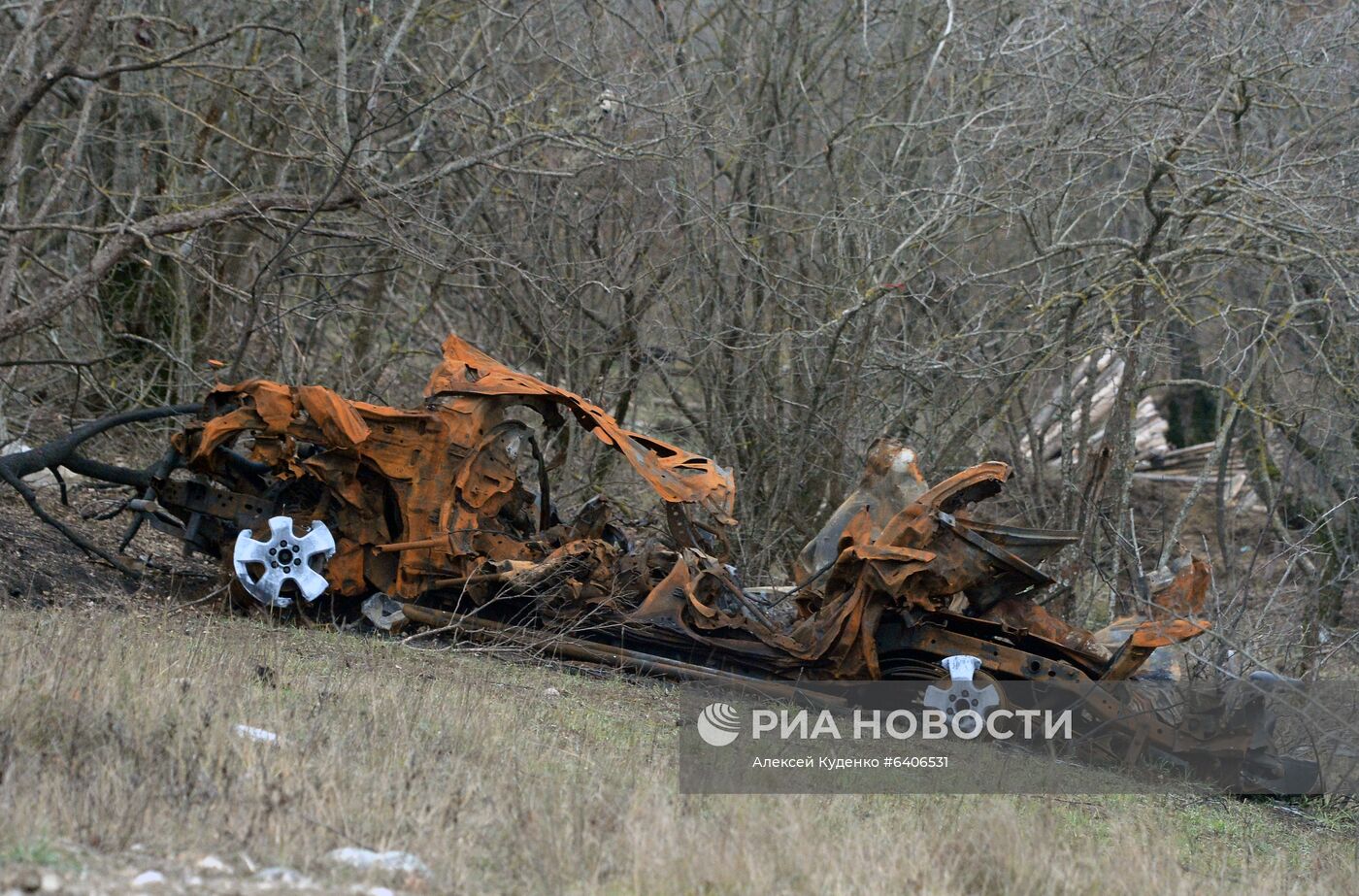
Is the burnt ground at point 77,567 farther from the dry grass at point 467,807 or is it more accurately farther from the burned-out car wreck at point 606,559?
the dry grass at point 467,807

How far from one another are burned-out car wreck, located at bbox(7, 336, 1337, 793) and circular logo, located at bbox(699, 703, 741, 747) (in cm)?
74

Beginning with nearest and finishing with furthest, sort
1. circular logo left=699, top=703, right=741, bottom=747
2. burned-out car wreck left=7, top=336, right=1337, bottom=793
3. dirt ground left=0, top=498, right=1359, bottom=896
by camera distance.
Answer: dirt ground left=0, top=498, right=1359, bottom=896
circular logo left=699, top=703, right=741, bottom=747
burned-out car wreck left=7, top=336, right=1337, bottom=793

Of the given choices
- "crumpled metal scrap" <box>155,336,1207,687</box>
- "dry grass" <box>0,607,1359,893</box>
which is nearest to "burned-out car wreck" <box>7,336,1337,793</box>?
"crumpled metal scrap" <box>155,336,1207,687</box>

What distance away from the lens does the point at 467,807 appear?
4.79m

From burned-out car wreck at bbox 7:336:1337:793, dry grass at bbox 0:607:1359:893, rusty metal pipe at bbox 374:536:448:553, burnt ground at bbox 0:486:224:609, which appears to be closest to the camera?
dry grass at bbox 0:607:1359:893

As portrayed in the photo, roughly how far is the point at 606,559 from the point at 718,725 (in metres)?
1.81

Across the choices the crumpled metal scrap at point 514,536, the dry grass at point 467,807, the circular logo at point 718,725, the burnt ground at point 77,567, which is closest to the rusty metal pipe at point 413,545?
the crumpled metal scrap at point 514,536

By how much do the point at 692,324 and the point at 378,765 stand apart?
8.62 metres

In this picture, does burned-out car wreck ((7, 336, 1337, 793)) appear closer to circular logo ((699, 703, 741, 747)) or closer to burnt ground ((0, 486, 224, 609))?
burnt ground ((0, 486, 224, 609))

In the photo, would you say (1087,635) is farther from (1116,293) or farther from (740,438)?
(740,438)

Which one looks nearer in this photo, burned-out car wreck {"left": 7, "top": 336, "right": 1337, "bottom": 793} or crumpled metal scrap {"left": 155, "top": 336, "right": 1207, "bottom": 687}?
burned-out car wreck {"left": 7, "top": 336, "right": 1337, "bottom": 793}

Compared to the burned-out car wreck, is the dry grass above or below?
below

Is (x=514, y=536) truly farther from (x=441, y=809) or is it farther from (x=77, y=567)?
(x=441, y=809)

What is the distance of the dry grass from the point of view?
432 centimetres
